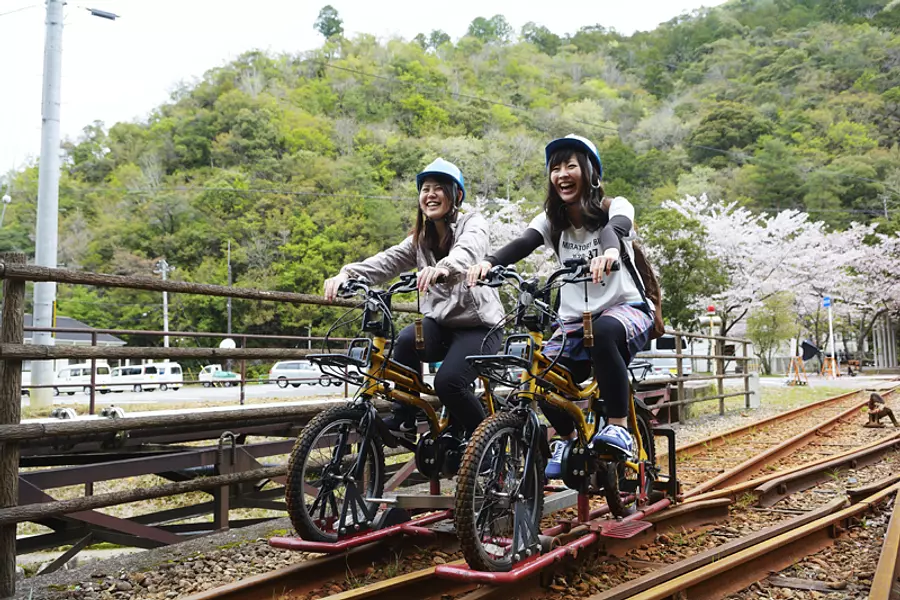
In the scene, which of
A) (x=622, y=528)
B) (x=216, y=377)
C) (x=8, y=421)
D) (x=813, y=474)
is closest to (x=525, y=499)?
(x=622, y=528)

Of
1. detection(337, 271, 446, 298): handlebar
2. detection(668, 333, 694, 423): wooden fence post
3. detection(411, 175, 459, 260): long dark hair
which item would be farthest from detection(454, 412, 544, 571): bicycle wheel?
detection(668, 333, 694, 423): wooden fence post

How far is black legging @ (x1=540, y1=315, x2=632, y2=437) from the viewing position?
3.35m

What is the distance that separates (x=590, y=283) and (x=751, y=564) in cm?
154

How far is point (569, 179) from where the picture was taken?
11.8ft

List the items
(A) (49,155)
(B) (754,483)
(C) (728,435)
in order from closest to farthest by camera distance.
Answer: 1. (B) (754,483)
2. (C) (728,435)
3. (A) (49,155)

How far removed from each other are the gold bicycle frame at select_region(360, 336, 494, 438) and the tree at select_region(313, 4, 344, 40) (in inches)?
4884

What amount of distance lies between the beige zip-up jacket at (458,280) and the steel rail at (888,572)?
6.45 ft

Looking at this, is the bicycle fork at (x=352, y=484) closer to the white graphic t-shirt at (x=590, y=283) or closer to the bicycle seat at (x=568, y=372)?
the bicycle seat at (x=568, y=372)

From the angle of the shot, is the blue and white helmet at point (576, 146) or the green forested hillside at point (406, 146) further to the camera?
the green forested hillside at point (406, 146)

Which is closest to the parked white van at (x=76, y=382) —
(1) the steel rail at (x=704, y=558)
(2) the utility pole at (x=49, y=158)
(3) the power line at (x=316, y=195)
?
(2) the utility pole at (x=49, y=158)

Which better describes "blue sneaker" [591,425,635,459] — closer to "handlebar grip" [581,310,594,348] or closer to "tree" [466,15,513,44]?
"handlebar grip" [581,310,594,348]

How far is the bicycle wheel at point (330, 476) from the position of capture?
3.14m

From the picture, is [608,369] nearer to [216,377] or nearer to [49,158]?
[49,158]

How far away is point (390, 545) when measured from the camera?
11.5 feet
